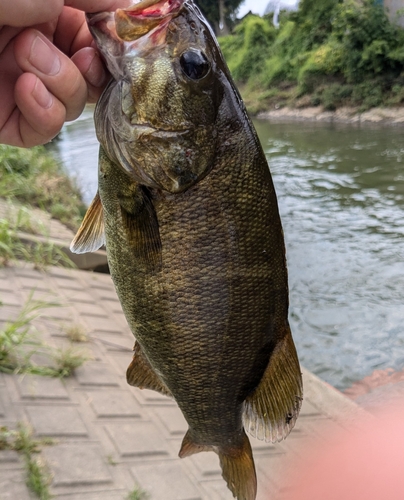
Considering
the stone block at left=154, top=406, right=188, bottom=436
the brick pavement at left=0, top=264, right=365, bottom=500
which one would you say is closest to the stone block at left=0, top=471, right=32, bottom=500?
the brick pavement at left=0, top=264, right=365, bottom=500

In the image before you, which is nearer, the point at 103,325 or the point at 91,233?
the point at 91,233

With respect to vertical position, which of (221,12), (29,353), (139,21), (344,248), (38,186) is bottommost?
(344,248)

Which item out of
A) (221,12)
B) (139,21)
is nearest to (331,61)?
(139,21)

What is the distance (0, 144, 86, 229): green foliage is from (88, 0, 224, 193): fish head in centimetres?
587

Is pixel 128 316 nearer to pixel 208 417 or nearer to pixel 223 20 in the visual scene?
pixel 208 417

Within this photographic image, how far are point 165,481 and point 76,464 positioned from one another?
1.80ft

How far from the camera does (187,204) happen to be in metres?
1.38

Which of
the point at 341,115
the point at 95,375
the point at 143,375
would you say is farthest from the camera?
the point at 341,115

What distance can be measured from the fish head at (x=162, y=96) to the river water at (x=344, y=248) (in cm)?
480

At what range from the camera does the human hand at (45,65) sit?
4.60 ft

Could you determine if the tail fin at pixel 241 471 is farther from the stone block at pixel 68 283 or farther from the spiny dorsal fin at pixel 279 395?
the stone block at pixel 68 283

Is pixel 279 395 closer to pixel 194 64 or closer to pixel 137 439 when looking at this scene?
pixel 194 64

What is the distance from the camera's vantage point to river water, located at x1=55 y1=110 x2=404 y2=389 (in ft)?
20.2

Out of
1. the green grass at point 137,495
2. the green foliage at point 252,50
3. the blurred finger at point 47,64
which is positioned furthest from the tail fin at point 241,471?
the green foliage at point 252,50
